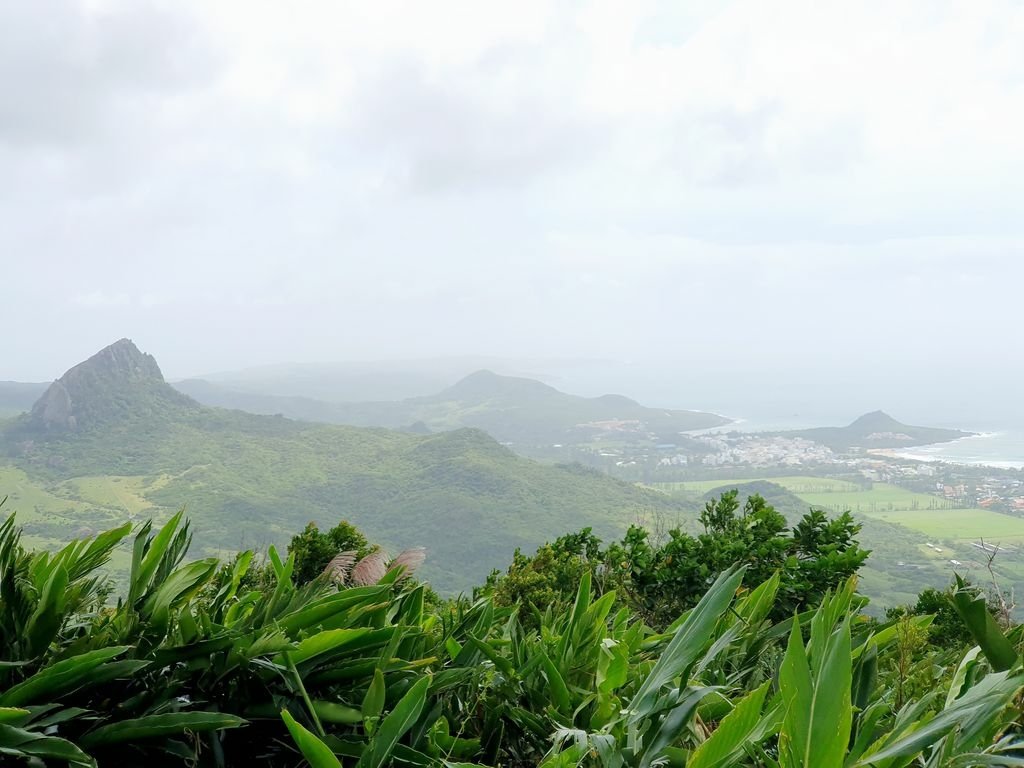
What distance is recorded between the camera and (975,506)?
56.9 metres

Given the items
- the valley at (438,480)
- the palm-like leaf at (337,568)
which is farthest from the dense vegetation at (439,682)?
the valley at (438,480)

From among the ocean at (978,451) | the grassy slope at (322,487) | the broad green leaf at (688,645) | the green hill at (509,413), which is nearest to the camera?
the broad green leaf at (688,645)

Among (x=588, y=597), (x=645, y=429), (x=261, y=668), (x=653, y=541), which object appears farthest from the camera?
(x=645, y=429)

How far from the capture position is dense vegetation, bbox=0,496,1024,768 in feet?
3.35

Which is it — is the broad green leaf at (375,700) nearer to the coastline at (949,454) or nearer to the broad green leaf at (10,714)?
the broad green leaf at (10,714)

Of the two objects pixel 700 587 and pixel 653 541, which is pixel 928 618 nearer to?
pixel 700 587

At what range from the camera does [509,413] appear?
13462 centimetres

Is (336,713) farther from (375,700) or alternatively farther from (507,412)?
(507,412)

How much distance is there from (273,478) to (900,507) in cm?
5538

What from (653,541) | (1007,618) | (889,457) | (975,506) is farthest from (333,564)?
(889,457)

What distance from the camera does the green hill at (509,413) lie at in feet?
388

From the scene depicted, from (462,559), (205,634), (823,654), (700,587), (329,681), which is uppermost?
(823,654)

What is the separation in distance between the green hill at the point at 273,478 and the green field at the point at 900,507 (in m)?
15.1

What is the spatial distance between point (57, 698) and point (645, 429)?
11934 centimetres
